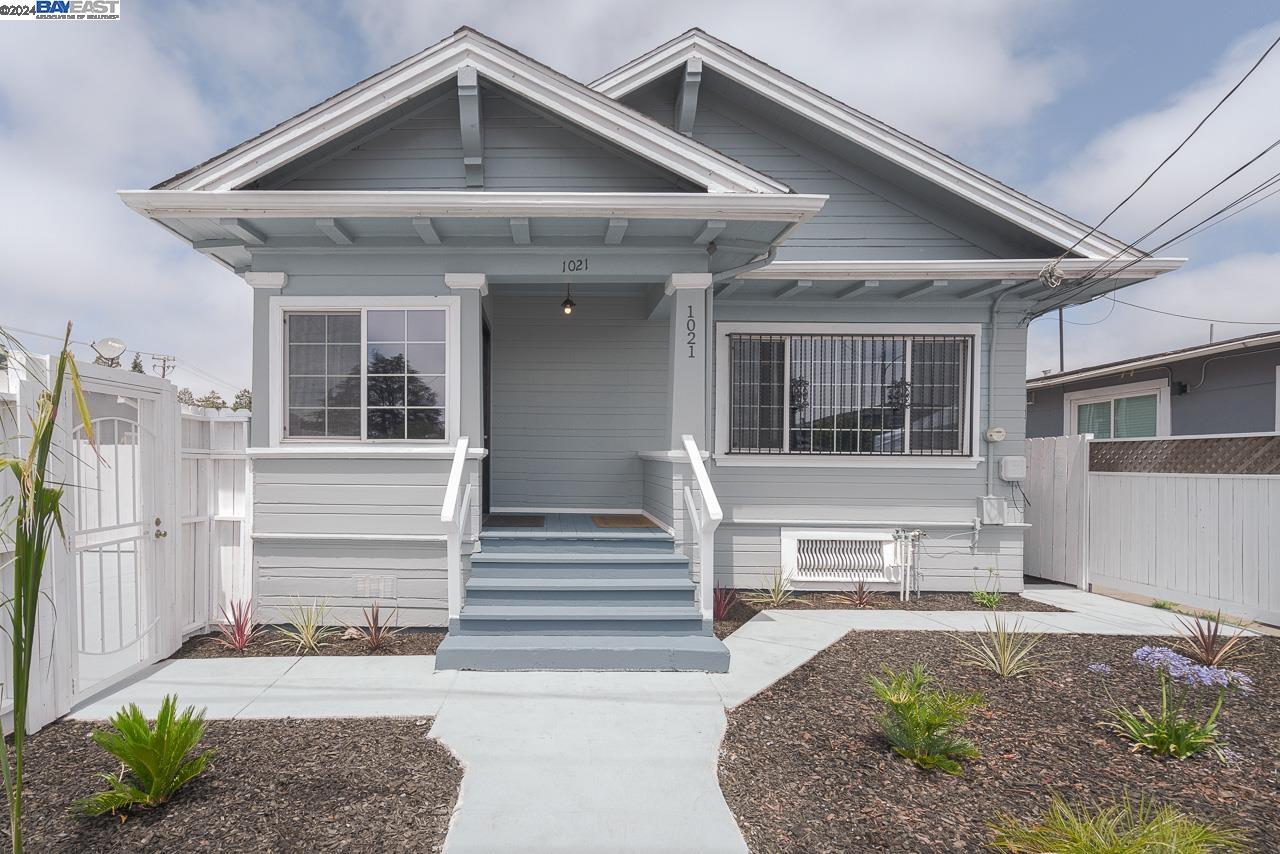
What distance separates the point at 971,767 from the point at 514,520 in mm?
4615

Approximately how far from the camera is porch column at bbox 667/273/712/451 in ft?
18.2

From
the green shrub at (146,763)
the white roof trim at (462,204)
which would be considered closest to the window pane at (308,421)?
the white roof trim at (462,204)

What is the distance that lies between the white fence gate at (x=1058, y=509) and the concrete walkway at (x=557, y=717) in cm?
192

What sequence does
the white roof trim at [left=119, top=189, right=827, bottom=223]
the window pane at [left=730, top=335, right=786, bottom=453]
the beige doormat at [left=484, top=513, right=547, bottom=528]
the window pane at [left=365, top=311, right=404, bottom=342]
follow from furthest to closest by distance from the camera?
the window pane at [left=730, top=335, right=786, bottom=453], the beige doormat at [left=484, top=513, right=547, bottom=528], the window pane at [left=365, top=311, right=404, bottom=342], the white roof trim at [left=119, top=189, right=827, bottom=223]

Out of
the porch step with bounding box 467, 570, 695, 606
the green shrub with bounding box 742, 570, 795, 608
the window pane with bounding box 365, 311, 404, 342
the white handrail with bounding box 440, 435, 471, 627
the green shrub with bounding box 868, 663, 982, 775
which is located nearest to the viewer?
the green shrub with bounding box 868, 663, 982, 775

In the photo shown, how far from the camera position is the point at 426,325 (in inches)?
221

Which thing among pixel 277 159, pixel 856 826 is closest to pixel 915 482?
pixel 856 826

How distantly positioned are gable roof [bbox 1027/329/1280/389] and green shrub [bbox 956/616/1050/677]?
21.3 feet

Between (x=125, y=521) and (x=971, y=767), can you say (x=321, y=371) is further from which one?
(x=971, y=767)

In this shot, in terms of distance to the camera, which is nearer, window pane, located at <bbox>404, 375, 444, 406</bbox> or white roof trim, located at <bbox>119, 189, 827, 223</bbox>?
white roof trim, located at <bbox>119, 189, 827, 223</bbox>

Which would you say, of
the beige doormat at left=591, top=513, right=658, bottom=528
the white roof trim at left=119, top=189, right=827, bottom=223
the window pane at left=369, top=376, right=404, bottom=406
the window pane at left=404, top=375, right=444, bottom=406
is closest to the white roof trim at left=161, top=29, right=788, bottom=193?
the white roof trim at left=119, top=189, right=827, bottom=223

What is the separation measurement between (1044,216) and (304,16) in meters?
9.38

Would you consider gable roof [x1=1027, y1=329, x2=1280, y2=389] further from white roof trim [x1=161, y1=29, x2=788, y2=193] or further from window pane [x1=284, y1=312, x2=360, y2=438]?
window pane [x1=284, y1=312, x2=360, y2=438]

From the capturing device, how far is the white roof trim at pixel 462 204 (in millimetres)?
4859
